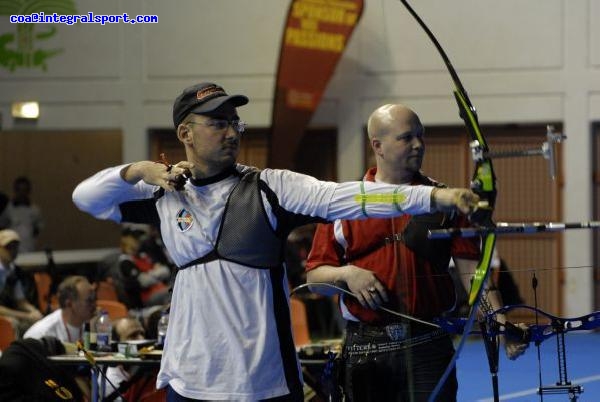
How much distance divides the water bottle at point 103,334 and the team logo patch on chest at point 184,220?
3.09m

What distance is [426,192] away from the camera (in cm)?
311

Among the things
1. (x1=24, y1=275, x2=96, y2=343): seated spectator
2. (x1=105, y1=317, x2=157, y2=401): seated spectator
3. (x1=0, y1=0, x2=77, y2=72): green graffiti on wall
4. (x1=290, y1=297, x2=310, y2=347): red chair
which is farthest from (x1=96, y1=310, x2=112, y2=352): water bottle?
(x1=0, y1=0, x2=77, y2=72): green graffiti on wall

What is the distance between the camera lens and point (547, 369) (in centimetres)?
357

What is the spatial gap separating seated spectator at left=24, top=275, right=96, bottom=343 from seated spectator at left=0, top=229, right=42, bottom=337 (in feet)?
6.87

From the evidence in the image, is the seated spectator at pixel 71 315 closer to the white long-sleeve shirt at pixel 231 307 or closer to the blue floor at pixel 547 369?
the white long-sleeve shirt at pixel 231 307

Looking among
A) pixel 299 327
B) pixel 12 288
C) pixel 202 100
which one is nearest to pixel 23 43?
pixel 12 288

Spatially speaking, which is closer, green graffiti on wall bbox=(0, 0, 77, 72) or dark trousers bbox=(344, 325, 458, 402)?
dark trousers bbox=(344, 325, 458, 402)

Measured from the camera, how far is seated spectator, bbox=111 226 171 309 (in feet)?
35.4

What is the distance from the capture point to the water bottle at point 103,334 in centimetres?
654

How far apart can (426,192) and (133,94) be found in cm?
1212

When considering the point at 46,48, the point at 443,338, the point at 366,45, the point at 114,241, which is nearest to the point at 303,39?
the point at 366,45

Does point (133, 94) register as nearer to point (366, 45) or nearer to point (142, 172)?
point (366, 45)

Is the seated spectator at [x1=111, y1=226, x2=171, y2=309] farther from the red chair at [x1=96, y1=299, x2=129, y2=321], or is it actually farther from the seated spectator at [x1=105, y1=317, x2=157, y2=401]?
the seated spectator at [x1=105, y1=317, x2=157, y2=401]

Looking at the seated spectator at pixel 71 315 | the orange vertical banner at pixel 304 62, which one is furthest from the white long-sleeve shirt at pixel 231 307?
the orange vertical banner at pixel 304 62
